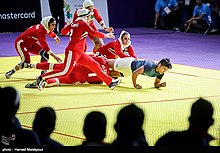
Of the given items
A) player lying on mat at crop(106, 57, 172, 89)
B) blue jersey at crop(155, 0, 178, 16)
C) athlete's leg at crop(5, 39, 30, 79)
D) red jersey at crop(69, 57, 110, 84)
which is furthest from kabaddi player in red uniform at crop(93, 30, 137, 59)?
blue jersey at crop(155, 0, 178, 16)

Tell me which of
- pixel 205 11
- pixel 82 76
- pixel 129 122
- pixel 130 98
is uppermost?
pixel 129 122

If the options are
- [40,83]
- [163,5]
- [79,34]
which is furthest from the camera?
[163,5]

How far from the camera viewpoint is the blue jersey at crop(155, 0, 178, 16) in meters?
17.3

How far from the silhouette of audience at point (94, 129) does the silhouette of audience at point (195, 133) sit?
0.30m

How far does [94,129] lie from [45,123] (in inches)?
15.9

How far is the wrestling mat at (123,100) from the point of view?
537cm

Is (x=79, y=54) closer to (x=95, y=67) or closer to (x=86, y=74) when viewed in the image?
(x=95, y=67)

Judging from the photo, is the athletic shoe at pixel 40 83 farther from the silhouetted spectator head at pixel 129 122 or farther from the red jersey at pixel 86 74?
the silhouetted spectator head at pixel 129 122

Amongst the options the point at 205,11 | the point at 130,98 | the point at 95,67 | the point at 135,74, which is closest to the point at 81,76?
the point at 95,67

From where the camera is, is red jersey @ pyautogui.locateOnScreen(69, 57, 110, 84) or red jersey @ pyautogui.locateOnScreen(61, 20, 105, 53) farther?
red jersey @ pyautogui.locateOnScreen(69, 57, 110, 84)

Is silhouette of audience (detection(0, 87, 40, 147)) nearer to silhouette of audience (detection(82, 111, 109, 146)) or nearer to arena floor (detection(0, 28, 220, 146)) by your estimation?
silhouette of audience (detection(82, 111, 109, 146))

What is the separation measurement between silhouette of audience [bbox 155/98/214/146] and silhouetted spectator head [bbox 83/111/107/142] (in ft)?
1.00

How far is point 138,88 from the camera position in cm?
752

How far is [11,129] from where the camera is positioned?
2697 mm
